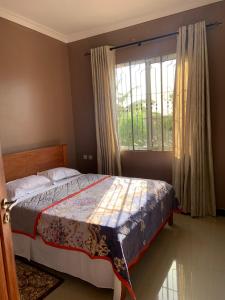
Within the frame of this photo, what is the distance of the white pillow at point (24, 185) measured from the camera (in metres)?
2.65

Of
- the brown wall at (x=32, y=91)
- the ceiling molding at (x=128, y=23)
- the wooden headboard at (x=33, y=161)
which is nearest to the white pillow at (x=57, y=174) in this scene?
the wooden headboard at (x=33, y=161)

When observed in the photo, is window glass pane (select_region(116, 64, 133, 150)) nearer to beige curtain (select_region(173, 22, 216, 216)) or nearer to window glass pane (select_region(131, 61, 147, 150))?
window glass pane (select_region(131, 61, 147, 150))

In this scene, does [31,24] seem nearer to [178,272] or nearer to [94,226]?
[94,226]

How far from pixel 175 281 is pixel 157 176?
5.88 ft

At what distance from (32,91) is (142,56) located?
1.75 metres

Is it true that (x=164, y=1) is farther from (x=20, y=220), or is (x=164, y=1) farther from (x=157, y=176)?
(x=20, y=220)

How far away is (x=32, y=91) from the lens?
3471mm

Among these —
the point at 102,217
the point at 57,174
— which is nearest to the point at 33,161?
the point at 57,174

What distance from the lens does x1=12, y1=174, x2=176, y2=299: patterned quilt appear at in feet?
5.92

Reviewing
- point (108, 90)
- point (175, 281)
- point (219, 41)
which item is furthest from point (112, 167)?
point (219, 41)

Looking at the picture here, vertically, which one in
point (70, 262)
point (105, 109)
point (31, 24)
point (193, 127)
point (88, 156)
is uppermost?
point (31, 24)

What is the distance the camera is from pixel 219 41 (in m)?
2.99

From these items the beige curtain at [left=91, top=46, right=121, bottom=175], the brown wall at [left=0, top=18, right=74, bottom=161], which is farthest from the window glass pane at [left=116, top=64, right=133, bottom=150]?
the brown wall at [left=0, top=18, right=74, bottom=161]

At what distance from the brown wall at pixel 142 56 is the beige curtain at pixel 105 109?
18cm
